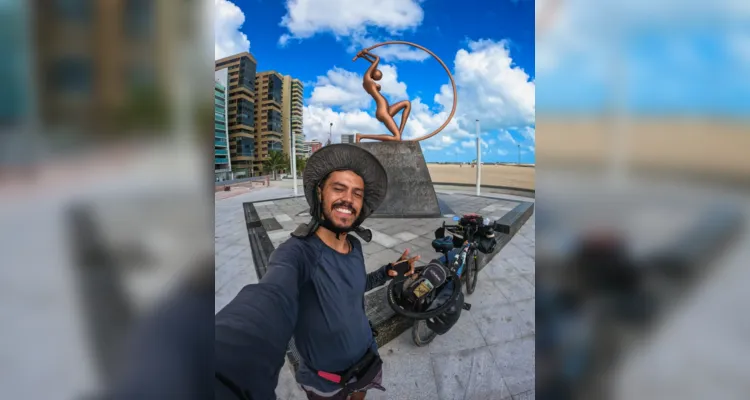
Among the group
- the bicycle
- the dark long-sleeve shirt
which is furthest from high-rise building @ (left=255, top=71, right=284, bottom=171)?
→ the dark long-sleeve shirt

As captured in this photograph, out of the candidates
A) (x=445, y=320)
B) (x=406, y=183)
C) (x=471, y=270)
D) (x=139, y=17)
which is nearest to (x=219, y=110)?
(x=139, y=17)

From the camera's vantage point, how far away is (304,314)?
4.70 ft

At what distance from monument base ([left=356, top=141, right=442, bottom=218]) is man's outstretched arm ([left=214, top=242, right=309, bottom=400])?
7152 mm

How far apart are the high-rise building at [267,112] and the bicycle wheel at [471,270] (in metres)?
40.8

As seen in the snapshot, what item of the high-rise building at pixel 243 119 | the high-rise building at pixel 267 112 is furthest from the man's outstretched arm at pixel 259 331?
the high-rise building at pixel 267 112

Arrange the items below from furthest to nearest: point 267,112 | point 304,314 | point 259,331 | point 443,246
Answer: point 267,112 < point 443,246 < point 304,314 < point 259,331

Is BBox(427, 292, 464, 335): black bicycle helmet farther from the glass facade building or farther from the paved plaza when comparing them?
the glass facade building

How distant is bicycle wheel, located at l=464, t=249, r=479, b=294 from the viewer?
357 centimetres

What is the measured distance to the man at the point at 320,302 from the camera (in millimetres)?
959

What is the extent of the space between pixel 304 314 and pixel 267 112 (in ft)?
157

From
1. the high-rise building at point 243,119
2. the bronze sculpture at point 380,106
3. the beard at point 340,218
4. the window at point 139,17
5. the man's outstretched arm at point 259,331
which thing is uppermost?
the high-rise building at point 243,119

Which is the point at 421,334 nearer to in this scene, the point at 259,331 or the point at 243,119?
the point at 259,331

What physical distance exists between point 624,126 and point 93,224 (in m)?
1.09

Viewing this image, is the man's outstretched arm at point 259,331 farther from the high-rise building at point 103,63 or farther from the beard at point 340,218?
the high-rise building at point 103,63
